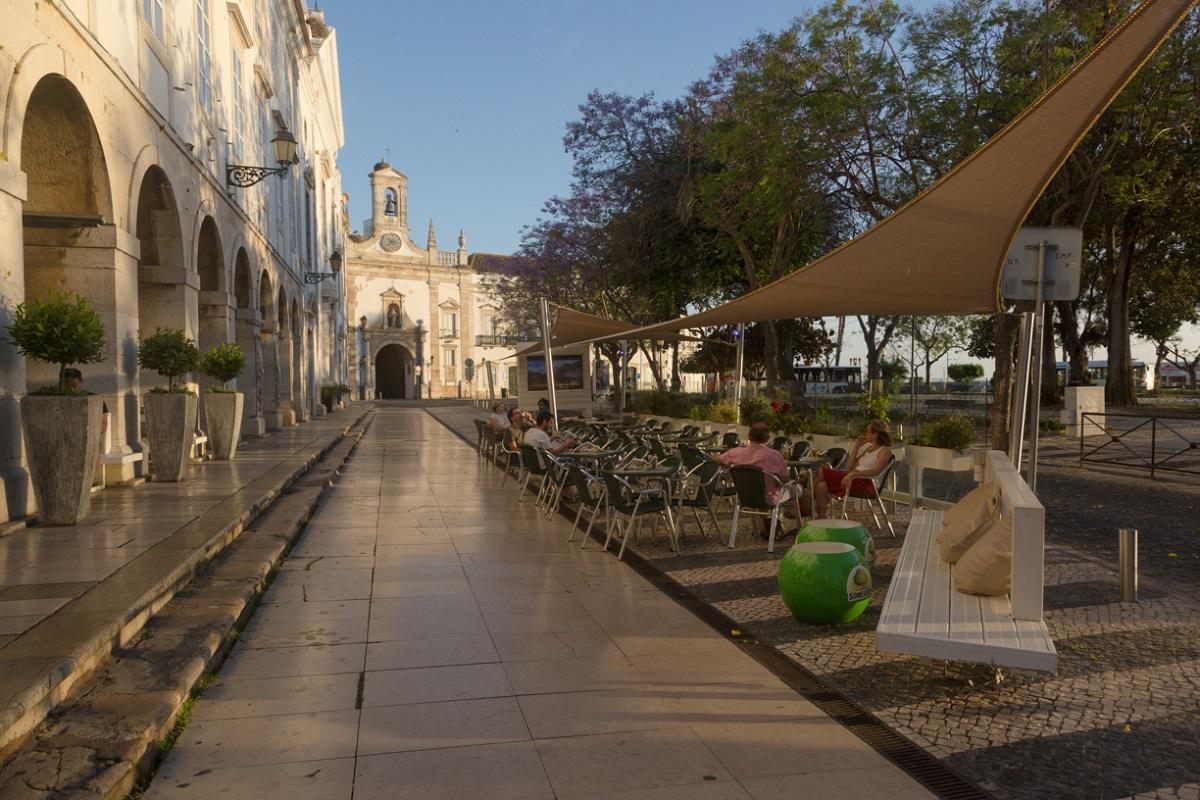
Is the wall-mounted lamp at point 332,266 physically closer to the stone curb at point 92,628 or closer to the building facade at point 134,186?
the building facade at point 134,186

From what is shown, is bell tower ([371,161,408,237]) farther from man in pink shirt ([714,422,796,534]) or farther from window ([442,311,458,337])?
man in pink shirt ([714,422,796,534])

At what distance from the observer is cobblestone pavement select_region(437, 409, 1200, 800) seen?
2.77 metres

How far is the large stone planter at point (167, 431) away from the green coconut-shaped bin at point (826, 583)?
22.3 ft

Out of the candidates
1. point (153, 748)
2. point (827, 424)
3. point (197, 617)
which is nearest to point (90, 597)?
point (197, 617)

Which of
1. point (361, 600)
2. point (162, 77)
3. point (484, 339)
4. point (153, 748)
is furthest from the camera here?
point (484, 339)

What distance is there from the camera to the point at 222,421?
11.1 meters

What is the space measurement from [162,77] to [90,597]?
771cm

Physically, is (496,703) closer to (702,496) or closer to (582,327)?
(702,496)

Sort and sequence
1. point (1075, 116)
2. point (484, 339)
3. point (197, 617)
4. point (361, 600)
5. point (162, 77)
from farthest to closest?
point (484, 339), point (162, 77), point (361, 600), point (197, 617), point (1075, 116)

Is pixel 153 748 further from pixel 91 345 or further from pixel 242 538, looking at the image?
pixel 91 345

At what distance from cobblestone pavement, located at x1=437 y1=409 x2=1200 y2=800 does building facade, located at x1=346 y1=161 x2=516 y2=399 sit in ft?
152

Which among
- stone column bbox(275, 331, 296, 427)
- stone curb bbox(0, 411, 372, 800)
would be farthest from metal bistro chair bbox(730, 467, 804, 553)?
stone column bbox(275, 331, 296, 427)

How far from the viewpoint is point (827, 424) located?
36.8 feet

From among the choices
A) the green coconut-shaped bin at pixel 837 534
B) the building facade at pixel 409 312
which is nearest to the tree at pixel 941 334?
the building facade at pixel 409 312
